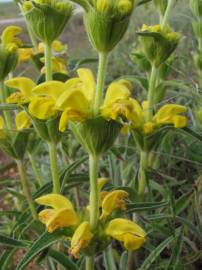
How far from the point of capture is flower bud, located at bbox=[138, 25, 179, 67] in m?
0.99

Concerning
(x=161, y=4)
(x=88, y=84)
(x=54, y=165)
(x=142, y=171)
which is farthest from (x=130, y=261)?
(x=161, y=4)

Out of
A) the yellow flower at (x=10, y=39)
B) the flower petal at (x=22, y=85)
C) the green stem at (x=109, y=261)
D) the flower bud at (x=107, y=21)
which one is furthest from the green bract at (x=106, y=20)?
the green stem at (x=109, y=261)

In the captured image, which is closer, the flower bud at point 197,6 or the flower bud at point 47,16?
the flower bud at point 47,16

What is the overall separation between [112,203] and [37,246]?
147mm

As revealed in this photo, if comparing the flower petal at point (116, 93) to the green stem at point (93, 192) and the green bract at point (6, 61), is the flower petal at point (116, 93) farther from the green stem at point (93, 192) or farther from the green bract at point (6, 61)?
the green bract at point (6, 61)

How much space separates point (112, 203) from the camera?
2.73 ft

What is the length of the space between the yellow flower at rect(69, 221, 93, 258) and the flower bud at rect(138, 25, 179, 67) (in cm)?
40

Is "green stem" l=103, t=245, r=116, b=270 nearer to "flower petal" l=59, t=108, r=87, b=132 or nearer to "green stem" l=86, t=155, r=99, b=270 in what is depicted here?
"green stem" l=86, t=155, r=99, b=270

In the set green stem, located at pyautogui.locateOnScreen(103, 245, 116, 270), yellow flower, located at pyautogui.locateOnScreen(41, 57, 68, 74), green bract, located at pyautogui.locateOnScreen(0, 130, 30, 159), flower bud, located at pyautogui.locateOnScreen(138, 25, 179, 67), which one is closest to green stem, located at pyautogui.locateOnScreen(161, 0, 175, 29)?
flower bud, located at pyautogui.locateOnScreen(138, 25, 179, 67)

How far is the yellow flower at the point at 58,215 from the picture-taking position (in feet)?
2.54

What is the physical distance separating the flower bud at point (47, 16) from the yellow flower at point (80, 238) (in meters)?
0.33

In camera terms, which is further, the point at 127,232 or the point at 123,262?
the point at 123,262

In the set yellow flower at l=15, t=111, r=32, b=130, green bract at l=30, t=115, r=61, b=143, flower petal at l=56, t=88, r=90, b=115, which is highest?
flower petal at l=56, t=88, r=90, b=115

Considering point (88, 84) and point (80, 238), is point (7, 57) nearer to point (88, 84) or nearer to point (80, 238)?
point (88, 84)
